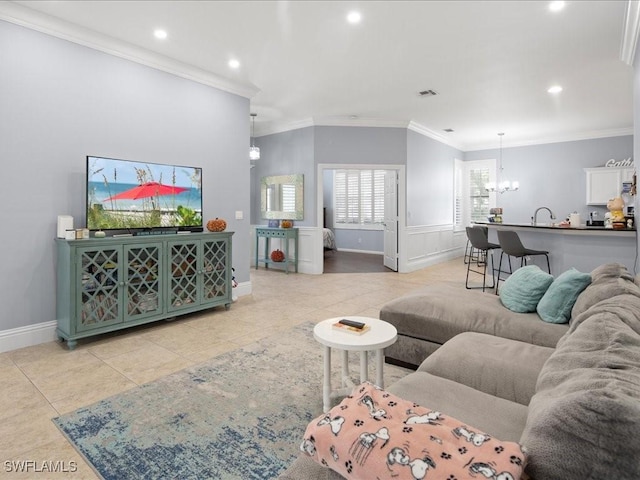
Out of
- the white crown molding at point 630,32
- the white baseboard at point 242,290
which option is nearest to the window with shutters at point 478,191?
the white crown molding at point 630,32

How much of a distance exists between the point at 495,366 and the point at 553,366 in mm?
601

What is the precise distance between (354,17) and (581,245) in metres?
3.64

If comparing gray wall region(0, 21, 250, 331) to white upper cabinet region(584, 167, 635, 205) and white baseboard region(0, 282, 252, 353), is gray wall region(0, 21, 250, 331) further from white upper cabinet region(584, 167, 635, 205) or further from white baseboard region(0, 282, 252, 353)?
white upper cabinet region(584, 167, 635, 205)

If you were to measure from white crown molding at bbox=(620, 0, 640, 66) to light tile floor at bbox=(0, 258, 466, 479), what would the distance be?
3.59 metres

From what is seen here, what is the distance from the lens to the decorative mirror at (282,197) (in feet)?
23.5

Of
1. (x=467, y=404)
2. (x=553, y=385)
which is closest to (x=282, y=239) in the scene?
(x=467, y=404)

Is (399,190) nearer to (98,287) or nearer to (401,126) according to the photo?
(401,126)

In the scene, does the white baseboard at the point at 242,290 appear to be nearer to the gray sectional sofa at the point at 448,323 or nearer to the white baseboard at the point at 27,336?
the white baseboard at the point at 27,336

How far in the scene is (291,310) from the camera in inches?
178

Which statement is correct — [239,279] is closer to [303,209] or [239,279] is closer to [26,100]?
[303,209]

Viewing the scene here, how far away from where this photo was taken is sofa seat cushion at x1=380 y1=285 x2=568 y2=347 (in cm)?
238

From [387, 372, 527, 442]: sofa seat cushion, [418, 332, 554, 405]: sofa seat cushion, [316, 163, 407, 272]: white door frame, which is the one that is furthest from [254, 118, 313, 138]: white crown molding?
[387, 372, 527, 442]: sofa seat cushion

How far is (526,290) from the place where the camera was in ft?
8.91

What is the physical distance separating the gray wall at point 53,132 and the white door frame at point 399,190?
2954mm
